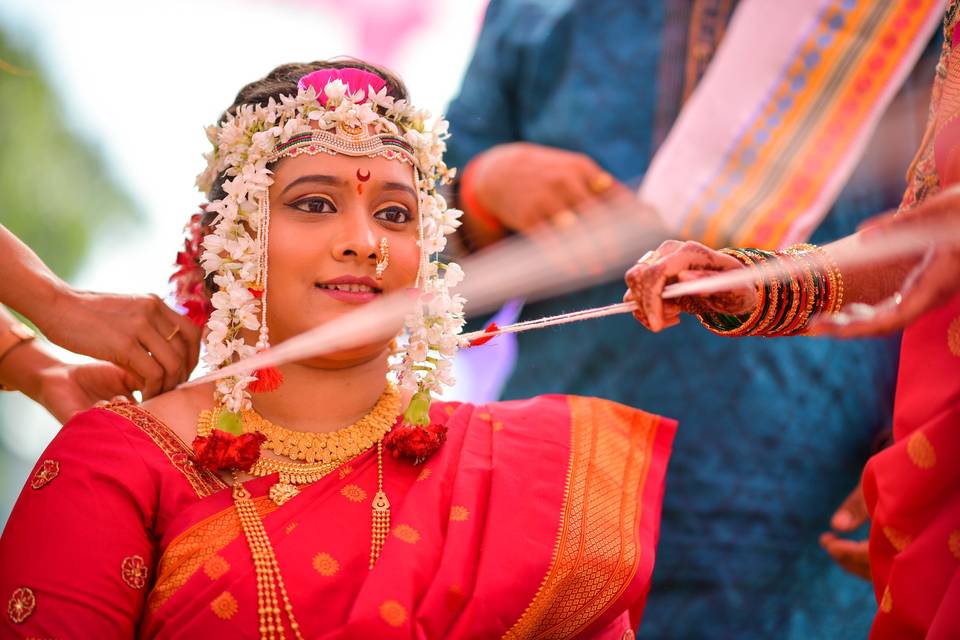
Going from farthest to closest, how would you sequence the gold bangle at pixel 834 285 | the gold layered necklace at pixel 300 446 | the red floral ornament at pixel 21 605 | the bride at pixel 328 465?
the gold layered necklace at pixel 300 446 < the gold bangle at pixel 834 285 < the bride at pixel 328 465 < the red floral ornament at pixel 21 605

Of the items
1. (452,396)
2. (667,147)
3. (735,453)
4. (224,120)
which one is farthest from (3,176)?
(735,453)

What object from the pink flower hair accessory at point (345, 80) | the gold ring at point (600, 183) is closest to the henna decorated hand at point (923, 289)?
the pink flower hair accessory at point (345, 80)

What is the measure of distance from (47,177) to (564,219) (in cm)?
195

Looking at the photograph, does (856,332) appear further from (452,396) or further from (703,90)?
(452,396)

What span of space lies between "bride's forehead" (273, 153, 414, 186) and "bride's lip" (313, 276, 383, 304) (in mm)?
238

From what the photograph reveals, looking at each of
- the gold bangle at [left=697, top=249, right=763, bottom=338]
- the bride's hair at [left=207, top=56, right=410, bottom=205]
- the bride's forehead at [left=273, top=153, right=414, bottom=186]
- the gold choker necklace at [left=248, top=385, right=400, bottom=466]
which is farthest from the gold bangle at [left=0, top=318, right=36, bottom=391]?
the gold bangle at [left=697, top=249, right=763, bottom=338]

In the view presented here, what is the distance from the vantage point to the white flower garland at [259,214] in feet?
7.63

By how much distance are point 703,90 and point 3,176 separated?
2.40m

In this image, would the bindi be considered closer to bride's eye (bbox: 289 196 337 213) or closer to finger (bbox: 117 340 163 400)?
bride's eye (bbox: 289 196 337 213)

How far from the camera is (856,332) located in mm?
1541

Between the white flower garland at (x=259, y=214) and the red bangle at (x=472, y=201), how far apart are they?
25.6 inches

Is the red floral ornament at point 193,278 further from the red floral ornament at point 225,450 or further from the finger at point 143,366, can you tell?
the red floral ornament at point 225,450

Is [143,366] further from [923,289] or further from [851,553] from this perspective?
[851,553]

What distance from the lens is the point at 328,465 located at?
2316 millimetres
